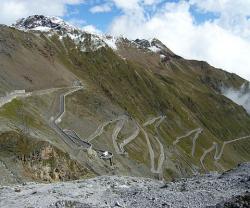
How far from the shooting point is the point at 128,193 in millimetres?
49469

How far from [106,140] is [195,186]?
14019 cm

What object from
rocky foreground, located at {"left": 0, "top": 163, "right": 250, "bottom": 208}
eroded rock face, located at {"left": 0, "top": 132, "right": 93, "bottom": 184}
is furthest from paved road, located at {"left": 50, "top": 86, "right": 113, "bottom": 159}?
rocky foreground, located at {"left": 0, "top": 163, "right": 250, "bottom": 208}

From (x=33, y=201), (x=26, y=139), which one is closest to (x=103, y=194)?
(x=33, y=201)

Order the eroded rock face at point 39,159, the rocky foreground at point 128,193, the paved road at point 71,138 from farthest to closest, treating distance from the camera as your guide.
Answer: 1. the paved road at point 71,138
2. the eroded rock face at point 39,159
3. the rocky foreground at point 128,193

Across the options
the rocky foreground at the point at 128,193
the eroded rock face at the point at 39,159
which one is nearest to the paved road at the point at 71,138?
the eroded rock face at the point at 39,159

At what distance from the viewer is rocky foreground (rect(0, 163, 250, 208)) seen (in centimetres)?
4462

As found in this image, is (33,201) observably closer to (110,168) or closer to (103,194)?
(103,194)

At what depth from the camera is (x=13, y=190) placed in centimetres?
5512

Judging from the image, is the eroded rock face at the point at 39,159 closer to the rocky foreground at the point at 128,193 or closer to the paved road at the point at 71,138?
the paved road at the point at 71,138

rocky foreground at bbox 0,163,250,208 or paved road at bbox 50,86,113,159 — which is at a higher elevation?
paved road at bbox 50,86,113,159

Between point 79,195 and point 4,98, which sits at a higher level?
point 4,98

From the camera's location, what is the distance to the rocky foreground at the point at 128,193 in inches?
1757

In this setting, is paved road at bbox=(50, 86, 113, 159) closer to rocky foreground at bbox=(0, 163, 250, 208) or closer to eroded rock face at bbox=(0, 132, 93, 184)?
eroded rock face at bbox=(0, 132, 93, 184)

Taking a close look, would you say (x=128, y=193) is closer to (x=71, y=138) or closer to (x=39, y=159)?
(x=39, y=159)
